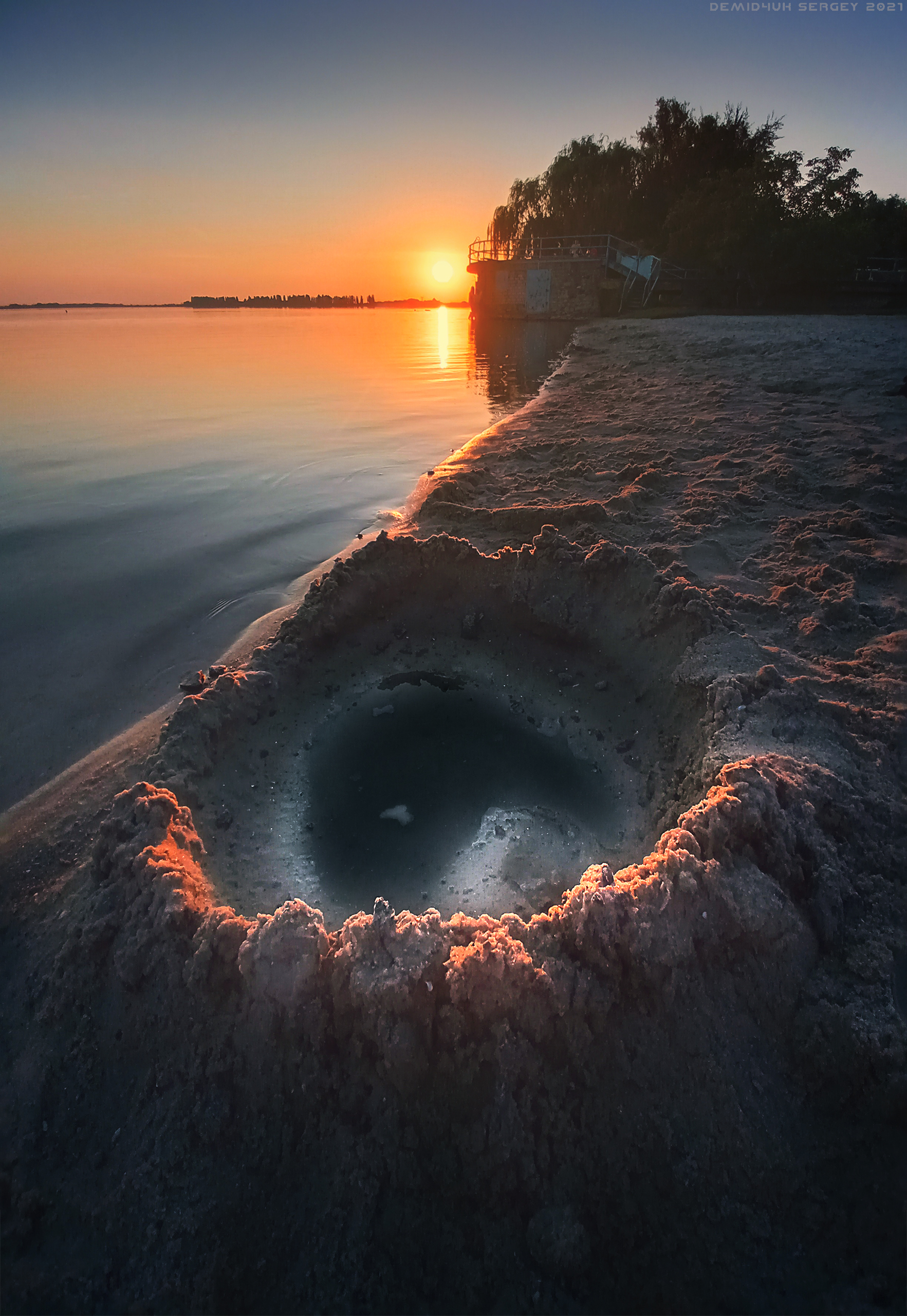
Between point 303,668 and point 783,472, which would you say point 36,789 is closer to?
point 303,668

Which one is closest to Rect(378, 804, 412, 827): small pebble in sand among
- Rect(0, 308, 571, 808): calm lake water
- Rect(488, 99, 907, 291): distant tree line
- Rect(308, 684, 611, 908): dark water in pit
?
Rect(308, 684, 611, 908): dark water in pit

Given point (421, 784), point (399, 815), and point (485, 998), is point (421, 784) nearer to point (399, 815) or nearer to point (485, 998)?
point (399, 815)

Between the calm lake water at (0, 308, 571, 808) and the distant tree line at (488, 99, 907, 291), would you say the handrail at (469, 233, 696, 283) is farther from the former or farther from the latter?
the calm lake water at (0, 308, 571, 808)

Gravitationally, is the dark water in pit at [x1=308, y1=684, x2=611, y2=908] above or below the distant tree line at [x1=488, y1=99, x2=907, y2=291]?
below

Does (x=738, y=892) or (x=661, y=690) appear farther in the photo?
(x=661, y=690)

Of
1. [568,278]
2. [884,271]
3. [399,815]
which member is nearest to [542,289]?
[568,278]

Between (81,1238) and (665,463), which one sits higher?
(665,463)

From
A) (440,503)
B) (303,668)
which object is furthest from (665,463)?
(303,668)
